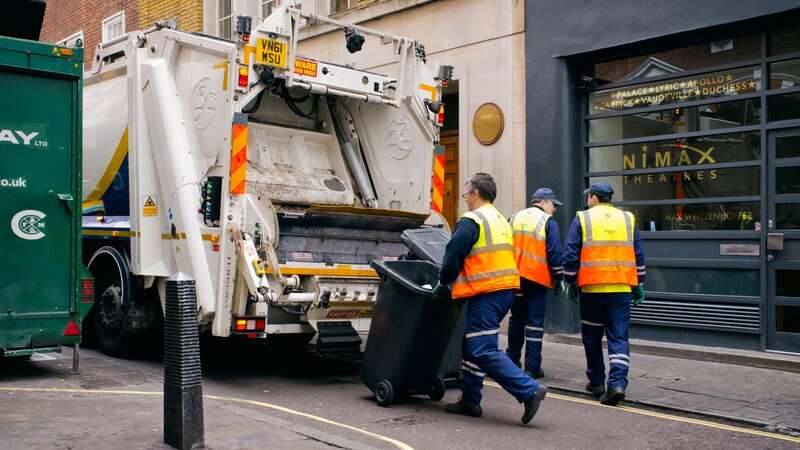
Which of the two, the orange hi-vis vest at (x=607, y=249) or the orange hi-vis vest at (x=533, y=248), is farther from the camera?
the orange hi-vis vest at (x=533, y=248)

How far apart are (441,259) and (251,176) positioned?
1946 mm

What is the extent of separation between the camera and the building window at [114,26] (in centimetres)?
1756

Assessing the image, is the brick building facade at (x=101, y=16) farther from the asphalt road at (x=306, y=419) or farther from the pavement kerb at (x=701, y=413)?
the pavement kerb at (x=701, y=413)

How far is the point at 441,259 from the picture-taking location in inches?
256

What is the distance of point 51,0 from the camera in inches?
782

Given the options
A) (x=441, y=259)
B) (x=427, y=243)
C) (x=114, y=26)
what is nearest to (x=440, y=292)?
(x=441, y=259)

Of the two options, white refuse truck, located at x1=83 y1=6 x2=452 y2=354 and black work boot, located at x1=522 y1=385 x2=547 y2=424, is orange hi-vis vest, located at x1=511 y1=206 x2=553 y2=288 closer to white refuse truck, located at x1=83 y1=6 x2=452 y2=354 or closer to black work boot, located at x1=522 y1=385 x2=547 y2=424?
white refuse truck, located at x1=83 y1=6 x2=452 y2=354

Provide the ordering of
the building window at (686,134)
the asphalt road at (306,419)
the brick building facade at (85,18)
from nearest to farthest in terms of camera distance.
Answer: the asphalt road at (306,419) < the building window at (686,134) < the brick building facade at (85,18)

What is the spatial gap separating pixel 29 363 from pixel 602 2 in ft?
22.9

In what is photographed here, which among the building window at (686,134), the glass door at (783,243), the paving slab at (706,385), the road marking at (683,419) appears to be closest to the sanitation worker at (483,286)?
the road marking at (683,419)

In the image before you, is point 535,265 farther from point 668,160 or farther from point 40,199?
point 40,199

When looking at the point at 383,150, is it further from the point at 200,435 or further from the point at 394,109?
the point at 200,435

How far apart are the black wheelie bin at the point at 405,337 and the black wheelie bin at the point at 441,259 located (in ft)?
0.57

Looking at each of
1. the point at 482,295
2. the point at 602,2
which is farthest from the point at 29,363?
the point at 602,2
